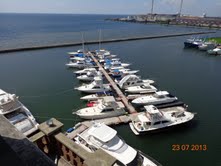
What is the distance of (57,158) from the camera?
6926mm

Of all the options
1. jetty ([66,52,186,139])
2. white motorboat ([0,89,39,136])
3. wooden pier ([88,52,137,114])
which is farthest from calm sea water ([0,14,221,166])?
wooden pier ([88,52,137,114])

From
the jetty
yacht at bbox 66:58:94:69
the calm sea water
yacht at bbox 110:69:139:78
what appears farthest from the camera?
yacht at bbox 66:58:94:69

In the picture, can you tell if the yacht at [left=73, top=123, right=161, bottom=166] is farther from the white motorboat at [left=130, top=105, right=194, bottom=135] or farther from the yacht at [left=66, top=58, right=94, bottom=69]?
the yacht at [left=66, top=58, right=94, bottom=69]

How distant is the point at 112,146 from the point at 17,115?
9.84 metres

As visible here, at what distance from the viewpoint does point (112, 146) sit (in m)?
13.0

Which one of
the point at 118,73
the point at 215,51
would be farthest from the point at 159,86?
the point at 215,51

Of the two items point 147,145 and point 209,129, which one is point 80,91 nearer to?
point 147,145

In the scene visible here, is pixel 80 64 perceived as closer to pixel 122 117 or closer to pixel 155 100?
pixel 155 100

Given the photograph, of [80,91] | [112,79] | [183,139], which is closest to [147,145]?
[183,139]

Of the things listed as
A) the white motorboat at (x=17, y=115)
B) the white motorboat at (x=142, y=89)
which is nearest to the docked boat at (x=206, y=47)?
the white motorboat at (x=142, y=89)

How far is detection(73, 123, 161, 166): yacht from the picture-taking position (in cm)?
1222

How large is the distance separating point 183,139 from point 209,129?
3.66 meters

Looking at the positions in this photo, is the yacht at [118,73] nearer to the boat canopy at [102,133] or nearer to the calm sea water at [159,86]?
the calm sea water at [159,86]

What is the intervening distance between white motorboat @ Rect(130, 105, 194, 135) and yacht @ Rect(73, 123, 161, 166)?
3885mm
